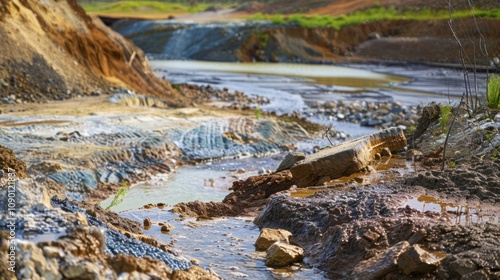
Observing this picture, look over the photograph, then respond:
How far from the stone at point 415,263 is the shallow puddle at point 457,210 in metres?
1.11

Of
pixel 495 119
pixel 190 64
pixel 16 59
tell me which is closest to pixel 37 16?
pixel 16 59

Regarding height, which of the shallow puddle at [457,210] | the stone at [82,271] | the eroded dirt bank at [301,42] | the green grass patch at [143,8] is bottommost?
the green grass patch at [143,8]

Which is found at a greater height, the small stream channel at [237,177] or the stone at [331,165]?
the stone at [331,165]

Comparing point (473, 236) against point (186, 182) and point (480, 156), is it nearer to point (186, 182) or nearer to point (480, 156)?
point (480, 156)

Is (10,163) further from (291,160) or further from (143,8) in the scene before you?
(143,8)

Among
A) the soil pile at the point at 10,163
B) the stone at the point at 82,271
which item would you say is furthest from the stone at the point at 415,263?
the soil pile at the point at 10,163

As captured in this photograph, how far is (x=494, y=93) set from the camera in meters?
10.4

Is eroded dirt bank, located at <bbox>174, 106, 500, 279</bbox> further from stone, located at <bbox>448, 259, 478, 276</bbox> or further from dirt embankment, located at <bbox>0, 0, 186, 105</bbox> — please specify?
dirt embankment, located at <bbox>0, 0, 186, 105</bbox>

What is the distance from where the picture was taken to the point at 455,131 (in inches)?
418

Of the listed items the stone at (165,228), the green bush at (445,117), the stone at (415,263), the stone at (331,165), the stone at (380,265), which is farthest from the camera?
the green bush at (445,117)

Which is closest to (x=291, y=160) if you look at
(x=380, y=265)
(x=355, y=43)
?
(x=380, y=265)

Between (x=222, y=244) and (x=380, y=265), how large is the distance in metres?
1.83

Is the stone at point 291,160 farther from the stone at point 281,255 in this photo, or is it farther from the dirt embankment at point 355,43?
the dirt embankment at point 355,43

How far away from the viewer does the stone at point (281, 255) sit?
6543 millimetres
